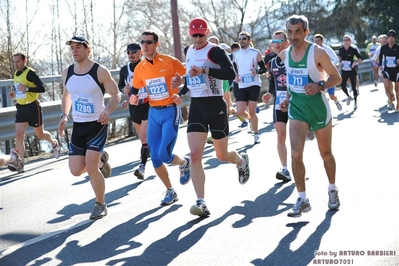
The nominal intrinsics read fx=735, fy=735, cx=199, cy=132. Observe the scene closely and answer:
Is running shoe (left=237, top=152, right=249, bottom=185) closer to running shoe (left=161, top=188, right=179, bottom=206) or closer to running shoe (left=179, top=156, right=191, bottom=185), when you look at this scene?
running shoe (left=179, top=156, right=191, bottom=185)

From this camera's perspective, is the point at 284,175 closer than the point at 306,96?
No

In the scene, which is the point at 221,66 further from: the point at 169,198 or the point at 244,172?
the point at 169,198

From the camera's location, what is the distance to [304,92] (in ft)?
23.8

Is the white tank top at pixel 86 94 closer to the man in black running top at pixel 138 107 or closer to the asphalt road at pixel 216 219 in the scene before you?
the asphalt road at pixel 216 219

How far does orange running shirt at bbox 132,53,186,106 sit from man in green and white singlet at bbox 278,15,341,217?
1569mm

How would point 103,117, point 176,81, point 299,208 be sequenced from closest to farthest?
point 299,208, point 103,117, point 176,81

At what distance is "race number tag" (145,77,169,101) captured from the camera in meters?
8.35

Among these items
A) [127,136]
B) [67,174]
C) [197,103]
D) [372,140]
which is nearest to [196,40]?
[197,103]

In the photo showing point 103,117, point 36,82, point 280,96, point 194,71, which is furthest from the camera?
point 36,82

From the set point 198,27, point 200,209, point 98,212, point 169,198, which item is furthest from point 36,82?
point 200,209

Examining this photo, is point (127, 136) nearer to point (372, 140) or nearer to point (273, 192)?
point (372, 140)

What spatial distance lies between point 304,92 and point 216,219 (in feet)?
5.15

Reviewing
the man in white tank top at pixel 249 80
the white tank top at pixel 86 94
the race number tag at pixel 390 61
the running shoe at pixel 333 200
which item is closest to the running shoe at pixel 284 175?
the running shoe at pixel 333 200

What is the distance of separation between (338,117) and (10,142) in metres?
7.49
